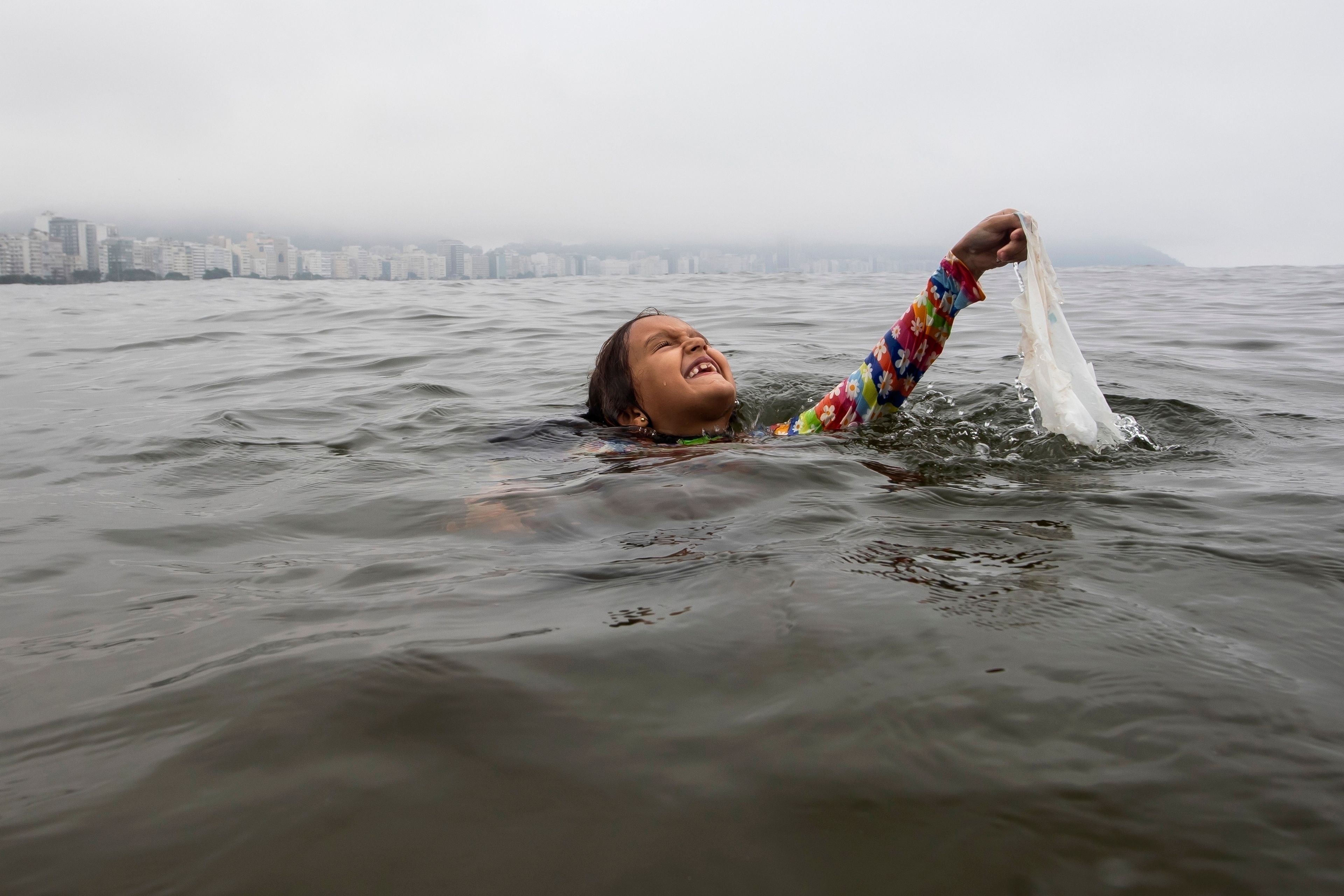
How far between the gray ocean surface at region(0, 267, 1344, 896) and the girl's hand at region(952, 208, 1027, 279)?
30.1 inches

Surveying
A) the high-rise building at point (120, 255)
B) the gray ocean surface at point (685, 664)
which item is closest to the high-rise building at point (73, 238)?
the high-rise building at point (120, 255)

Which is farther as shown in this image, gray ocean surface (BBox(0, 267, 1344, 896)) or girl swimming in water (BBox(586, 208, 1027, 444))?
girl swimming in water (BBox(586, 208, 1027, 444))

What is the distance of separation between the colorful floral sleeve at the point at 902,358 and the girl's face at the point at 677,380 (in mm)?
397

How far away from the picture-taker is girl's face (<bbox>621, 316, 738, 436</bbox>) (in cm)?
386

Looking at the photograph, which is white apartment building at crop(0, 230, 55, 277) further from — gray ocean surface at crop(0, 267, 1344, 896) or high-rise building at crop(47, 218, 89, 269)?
gray ocean surface at crop(0, 267, 1344, 896)

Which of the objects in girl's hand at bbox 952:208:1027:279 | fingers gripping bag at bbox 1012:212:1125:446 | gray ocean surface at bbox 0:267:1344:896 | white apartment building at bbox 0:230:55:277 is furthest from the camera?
white apartment building at bbox 0:230:55:277

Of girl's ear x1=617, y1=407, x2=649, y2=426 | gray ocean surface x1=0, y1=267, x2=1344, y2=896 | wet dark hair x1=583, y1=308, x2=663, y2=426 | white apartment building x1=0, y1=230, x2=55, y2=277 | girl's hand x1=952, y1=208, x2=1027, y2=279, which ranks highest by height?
white apartment building x1=0, y1=230, x2=55, y2=277

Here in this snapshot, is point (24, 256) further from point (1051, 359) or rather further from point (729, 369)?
point (1051, 359)

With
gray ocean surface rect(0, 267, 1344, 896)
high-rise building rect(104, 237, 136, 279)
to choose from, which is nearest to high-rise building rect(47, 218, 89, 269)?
high-rise building rect(104, 237, 136, 279)

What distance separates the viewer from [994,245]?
339cm

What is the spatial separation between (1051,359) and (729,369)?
5.01 ft

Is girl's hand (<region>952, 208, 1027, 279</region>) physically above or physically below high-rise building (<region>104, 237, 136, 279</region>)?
below

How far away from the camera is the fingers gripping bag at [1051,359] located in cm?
302

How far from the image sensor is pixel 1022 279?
3.23m
